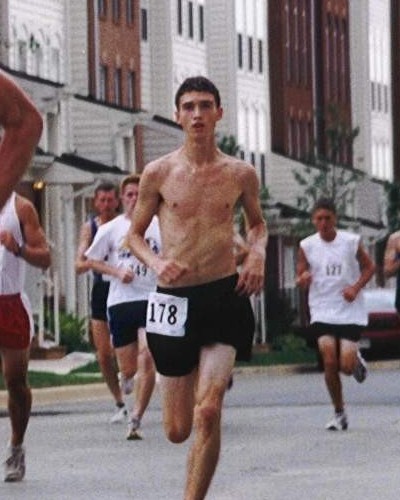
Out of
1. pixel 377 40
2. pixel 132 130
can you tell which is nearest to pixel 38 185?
pixel 132 130

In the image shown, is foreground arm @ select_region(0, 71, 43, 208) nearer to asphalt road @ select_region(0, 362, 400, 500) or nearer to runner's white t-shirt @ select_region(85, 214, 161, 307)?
asphalt road @ select_region(0, 362, 400, 500)

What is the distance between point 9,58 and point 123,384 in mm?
28467

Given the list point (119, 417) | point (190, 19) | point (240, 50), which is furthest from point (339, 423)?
point (240, 50)

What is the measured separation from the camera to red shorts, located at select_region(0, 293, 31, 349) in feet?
46.4

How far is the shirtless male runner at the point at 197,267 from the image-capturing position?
11430mm

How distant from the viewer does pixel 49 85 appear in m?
46.7

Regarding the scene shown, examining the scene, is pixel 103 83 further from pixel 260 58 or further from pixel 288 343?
pixel 260 58

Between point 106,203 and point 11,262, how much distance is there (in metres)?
5.06

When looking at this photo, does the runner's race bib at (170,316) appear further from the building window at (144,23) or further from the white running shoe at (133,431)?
the building window at (144,23)

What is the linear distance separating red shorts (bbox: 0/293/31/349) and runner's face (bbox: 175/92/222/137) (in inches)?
117

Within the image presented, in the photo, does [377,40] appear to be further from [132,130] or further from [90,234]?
[90,234]

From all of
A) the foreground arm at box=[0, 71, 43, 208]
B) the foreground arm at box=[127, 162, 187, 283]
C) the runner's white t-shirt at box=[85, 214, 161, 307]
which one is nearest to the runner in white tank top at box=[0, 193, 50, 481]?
the foreground arm at box=[127, 162, 187, 283]

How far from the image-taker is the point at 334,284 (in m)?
20.2

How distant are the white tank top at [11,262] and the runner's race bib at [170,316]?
2877 mm
